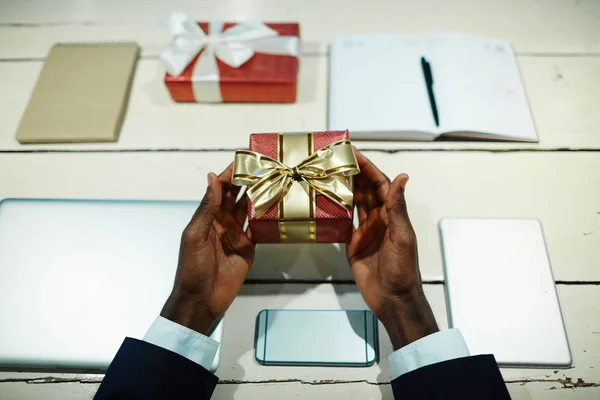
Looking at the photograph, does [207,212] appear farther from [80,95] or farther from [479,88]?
[479,88]

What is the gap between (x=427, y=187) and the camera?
3.11ft

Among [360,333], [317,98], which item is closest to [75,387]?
[360,333]

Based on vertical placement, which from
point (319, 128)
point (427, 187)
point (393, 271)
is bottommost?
point (393, 271)

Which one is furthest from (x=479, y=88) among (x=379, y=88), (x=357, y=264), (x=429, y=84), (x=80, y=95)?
(x=80, y=95)

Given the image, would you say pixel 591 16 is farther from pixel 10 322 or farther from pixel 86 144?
pixel 10 322

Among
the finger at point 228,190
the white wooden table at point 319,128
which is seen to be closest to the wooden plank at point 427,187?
the white wooden table at point 319,128

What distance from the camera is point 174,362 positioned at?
26.2 inches

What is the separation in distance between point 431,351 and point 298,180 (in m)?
0.35

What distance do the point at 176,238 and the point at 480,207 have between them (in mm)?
651

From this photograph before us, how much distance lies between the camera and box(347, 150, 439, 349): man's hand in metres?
0.71

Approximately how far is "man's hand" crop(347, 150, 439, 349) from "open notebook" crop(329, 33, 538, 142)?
223 millimetres

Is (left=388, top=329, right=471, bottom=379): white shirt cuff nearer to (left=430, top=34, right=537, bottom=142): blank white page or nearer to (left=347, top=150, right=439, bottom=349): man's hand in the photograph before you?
(left=347, top=150, right=439, bottom=349): man's hand

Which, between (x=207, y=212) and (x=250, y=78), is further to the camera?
(x=250, y=78)

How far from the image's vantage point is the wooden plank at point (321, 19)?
1.14 meters
